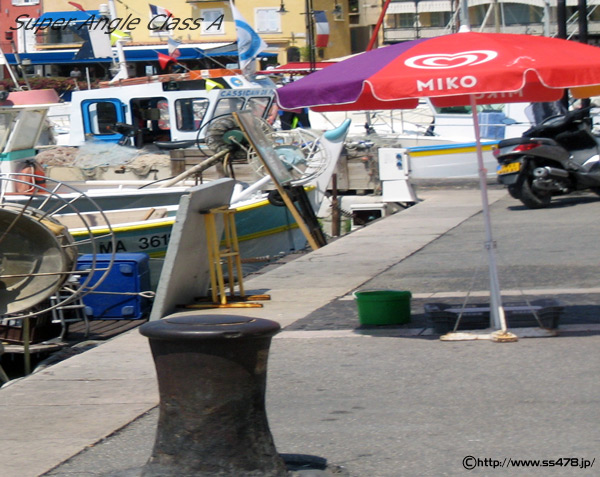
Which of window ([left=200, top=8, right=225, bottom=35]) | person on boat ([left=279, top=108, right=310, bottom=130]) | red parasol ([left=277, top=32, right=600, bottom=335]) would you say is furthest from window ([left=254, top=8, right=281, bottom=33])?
red parasol ([left=277, top=32, right=600, bottom=335])

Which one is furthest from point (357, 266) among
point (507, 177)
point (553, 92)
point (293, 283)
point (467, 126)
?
point (467, 126)

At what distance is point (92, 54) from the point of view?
21.0 metres

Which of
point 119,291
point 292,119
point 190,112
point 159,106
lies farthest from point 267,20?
point 119,291

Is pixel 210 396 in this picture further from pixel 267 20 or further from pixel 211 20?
pixel 211 20

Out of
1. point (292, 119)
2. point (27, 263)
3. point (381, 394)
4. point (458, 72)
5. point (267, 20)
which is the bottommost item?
point (381, 394)

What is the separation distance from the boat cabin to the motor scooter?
597 centimetres

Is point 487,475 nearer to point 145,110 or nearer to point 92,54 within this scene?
point 145,110

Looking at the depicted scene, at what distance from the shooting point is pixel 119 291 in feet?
31.7

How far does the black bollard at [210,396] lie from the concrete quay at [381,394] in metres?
0.47

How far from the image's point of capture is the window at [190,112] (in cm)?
1919

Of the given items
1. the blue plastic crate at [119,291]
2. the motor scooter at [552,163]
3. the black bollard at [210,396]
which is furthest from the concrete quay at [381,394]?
the motor scooter at [552,163]

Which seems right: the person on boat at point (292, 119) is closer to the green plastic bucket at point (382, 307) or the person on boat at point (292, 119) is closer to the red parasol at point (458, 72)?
the green plastic bucket at point (382, 307)

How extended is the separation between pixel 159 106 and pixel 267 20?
3051 centimetres

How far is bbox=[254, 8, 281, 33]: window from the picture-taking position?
159 ft
